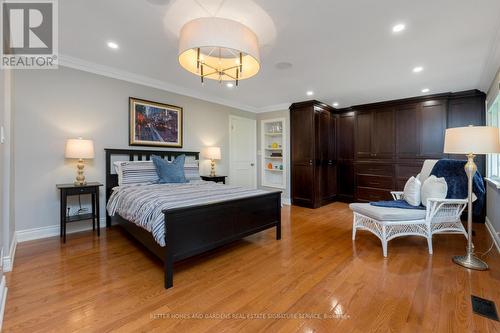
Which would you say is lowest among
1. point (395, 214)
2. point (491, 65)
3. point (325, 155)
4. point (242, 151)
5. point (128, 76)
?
point (395, 214)

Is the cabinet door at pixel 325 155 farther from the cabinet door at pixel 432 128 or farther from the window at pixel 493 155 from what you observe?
the window at pixel 493 155

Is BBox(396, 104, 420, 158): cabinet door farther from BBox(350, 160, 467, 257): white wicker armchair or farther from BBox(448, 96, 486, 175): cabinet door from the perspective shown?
BBox(350, 160, 467, 257): white wicker armchair

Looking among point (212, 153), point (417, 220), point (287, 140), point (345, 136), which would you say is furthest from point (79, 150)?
point (345, 136)

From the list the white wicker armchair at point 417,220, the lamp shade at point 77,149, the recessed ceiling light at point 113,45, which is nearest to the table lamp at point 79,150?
the lamp shade at point 77,149

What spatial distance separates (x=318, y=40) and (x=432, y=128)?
11.6 feet

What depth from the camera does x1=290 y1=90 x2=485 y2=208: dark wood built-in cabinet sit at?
14.5 feet

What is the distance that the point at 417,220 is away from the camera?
2.65 m

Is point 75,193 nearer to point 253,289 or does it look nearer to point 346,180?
point 253,289

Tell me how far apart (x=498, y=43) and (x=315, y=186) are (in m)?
3.38

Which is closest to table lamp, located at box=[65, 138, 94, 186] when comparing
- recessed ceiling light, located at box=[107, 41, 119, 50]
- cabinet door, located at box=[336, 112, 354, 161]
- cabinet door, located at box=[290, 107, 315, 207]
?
recessed ceiling light, located at box=[107, 41, 119, 50]

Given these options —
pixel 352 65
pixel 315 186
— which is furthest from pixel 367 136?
pixel 352 65

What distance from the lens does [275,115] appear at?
5.75 metres

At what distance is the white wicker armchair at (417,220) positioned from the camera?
2613 mm

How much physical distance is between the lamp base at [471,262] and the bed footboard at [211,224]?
195 cm
